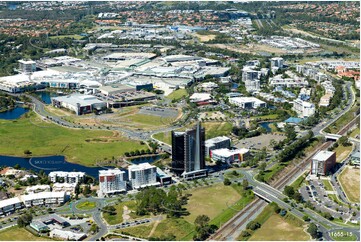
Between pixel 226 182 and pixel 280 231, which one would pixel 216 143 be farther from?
pixel 280 231

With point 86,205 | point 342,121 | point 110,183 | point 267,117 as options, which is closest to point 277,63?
point 267,117

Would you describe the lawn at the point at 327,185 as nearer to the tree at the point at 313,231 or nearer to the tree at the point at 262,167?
the tree at the point at 262,167

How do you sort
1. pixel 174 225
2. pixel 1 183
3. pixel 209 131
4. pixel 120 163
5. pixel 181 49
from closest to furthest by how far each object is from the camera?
pixel 174 225 < pixel 1 183 < pixel 120 163 < pixel 209 131 < pixel 181 49

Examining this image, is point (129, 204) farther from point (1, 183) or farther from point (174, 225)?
point (1, 183)

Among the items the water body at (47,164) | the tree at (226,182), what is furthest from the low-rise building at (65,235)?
the tree at (226,182)

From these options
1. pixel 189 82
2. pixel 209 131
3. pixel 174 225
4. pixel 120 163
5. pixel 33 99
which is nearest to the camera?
pixel 174 225

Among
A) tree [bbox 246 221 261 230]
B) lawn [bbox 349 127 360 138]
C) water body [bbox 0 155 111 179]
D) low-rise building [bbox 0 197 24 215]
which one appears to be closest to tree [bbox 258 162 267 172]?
tree [bbox 246 221 261 230]

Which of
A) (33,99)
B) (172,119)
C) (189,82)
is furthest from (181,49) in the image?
(172,119)
